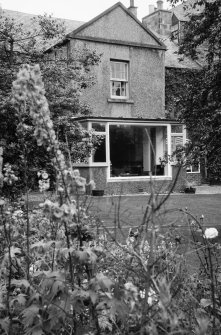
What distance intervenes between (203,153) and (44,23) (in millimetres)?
6452

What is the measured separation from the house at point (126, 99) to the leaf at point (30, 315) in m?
19.2

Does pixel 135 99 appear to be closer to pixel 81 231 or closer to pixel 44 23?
pixel 44 23

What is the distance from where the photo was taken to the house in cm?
2241

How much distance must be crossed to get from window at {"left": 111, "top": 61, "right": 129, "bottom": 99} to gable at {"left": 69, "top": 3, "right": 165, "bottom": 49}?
1307 millimetres

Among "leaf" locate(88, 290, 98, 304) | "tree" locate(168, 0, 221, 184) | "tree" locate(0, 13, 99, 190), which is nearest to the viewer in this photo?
"leaf" locate(88, 290, 98, 304)

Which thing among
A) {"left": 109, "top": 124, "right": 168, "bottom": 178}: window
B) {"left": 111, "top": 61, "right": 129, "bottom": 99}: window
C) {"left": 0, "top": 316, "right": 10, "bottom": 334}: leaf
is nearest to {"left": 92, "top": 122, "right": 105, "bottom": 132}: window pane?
{"left": 109, "top": 124, "right": 168, "bottom": 178}: window

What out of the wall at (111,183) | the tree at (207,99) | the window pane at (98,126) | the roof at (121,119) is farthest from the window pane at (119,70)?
the tree at (207,99)

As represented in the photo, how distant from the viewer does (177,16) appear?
33.0 metres

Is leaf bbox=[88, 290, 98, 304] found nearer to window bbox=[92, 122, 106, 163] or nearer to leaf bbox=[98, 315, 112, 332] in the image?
leaf bbox=[98, 315, 112, 332]

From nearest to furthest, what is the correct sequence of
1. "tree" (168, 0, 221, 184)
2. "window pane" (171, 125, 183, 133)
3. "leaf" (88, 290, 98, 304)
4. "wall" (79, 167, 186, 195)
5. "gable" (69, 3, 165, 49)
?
"leaf" (88, 290, 98, 304) < "tree" (168, 0, 221, 184) < "wall" (79, 167, 186, 195) < "gable" (69, 3, 165, 49) < "window pane" (171, 125, 183, 133)

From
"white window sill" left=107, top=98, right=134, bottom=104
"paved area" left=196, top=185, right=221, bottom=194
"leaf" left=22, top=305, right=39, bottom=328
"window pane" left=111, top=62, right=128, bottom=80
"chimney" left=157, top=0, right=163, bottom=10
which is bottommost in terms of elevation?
"paved area" left=196, top=185, right=221, bottom=194

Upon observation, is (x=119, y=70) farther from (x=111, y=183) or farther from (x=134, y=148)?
(x=111, y=183)

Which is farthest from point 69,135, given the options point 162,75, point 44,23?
point 162,75

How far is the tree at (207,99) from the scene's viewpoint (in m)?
8.20
